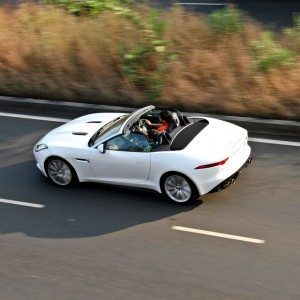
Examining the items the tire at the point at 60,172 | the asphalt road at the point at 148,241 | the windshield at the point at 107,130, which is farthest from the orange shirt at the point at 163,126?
the tire at the point at 60,172

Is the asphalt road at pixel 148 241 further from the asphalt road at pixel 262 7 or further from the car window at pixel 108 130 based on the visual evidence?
the asphalt road at pixel 262 7

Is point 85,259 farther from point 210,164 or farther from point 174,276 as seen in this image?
point 210,164

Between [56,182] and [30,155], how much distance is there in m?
1.41

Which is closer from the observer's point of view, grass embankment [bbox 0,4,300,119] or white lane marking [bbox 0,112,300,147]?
white lane marking [bbox 0,112,300,147]

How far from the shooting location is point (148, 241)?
785cm

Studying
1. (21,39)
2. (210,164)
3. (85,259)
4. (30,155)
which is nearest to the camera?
(85,259)

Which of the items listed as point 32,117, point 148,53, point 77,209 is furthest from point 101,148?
point 148,53

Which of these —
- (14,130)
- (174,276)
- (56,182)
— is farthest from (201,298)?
(14,130)

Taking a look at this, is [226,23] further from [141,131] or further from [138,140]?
[138,140]

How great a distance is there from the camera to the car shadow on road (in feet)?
27.3

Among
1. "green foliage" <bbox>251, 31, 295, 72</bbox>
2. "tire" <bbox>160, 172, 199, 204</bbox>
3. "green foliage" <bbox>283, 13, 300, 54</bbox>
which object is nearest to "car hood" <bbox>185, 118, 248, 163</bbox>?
"tire" <bbox>160, 172, 199, 204</bbox>

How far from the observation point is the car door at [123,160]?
28.5ft

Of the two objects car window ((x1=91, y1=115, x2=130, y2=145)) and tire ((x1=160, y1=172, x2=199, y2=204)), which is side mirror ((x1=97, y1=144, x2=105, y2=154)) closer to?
car window ((x1=91, y1=115, x2=130, y2=145))

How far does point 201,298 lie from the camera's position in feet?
21.6
